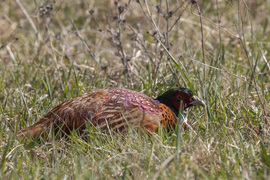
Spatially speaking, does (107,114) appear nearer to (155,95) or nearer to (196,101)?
(196,101)

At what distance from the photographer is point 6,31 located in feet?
21.7

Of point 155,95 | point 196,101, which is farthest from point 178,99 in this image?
point 155,95

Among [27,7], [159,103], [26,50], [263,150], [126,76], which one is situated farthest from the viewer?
[27,7]

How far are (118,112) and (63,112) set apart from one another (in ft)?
1.49

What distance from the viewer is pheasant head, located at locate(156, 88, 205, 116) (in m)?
3.60

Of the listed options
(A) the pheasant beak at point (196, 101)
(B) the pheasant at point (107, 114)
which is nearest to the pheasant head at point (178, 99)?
(A) the pheasant beak at point (196, 101)

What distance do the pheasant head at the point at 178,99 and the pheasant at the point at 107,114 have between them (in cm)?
20

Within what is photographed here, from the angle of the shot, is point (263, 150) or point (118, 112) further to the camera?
point (118, 112)

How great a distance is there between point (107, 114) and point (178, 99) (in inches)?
29.1

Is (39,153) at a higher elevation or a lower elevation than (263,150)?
lower

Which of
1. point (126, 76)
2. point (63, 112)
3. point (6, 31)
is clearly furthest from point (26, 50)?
point (63, 112)

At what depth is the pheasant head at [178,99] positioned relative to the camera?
3601mm

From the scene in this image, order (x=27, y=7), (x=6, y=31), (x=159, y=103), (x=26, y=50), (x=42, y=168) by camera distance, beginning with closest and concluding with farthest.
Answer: (x=42, y=168)
(x=159, y=103)
(x=26, y=50)
(x=6, y=31)
(x=27, y=7)

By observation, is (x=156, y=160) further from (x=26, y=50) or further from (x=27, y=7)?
(x=27, y=7)
